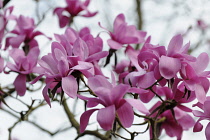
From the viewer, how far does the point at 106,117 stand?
0.63m

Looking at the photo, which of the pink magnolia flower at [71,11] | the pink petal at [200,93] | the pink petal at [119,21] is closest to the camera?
the pink petal at [200,93]

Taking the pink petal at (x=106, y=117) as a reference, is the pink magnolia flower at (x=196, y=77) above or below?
above

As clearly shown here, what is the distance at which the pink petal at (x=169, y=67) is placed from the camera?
71cm

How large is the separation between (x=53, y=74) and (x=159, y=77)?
241 millimetres

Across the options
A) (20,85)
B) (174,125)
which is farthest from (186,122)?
(20,85)

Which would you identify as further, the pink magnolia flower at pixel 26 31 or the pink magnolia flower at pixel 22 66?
the pink magnolia flower at pixel 26 31

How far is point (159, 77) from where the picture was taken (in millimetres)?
740

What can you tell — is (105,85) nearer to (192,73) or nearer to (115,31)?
(192,73)

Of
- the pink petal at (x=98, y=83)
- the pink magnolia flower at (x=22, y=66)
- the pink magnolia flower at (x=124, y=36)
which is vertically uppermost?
the pink petal at (x=98, y=83)

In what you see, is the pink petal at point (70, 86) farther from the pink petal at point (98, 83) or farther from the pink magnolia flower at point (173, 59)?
the pink magnolia flower at point (173, 59)

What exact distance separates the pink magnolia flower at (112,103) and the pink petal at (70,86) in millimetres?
41

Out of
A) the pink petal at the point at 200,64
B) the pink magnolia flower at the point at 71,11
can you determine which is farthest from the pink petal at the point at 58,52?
the pink magnolia flower at the point at 71,11

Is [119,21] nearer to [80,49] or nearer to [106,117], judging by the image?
[80,49]

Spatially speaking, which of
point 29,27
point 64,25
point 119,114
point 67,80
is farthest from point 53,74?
point 64,25
